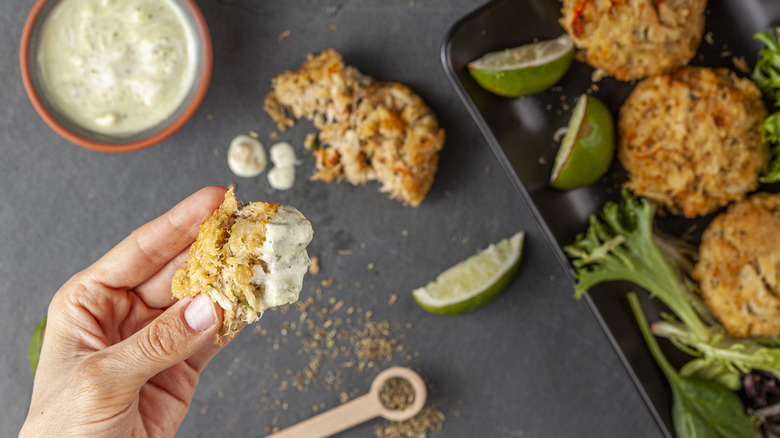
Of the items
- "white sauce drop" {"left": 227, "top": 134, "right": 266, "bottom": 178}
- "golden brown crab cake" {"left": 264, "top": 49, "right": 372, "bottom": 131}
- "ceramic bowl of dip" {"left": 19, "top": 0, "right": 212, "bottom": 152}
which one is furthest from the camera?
"white sauce drop" {"left": 227, "top": 134, "right": 266, "bottom": 178}

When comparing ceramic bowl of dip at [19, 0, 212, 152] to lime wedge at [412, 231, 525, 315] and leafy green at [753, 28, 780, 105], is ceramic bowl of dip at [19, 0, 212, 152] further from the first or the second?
leafy green at [753, 28, 780, 105]

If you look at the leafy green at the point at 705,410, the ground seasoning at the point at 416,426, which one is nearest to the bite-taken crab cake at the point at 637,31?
the leafy green at the point at 705,410

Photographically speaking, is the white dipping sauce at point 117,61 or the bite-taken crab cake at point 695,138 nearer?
the bite-taken crab cake at point 695,138

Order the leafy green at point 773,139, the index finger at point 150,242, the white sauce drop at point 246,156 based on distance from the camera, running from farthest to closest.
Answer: the white sauce drop at point 246,156
the leafy green at point 773,139
the index finger at point 150,242

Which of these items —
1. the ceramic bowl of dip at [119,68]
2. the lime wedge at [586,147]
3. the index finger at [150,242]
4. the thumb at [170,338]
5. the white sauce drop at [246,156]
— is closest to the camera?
the thumb at [170,338]

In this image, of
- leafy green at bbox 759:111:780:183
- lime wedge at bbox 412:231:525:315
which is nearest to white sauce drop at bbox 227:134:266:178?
lime wedge at bbox 412:231:525:315

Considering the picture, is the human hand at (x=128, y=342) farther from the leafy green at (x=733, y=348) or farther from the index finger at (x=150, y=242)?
the leafy green at (x=733, y=348)
